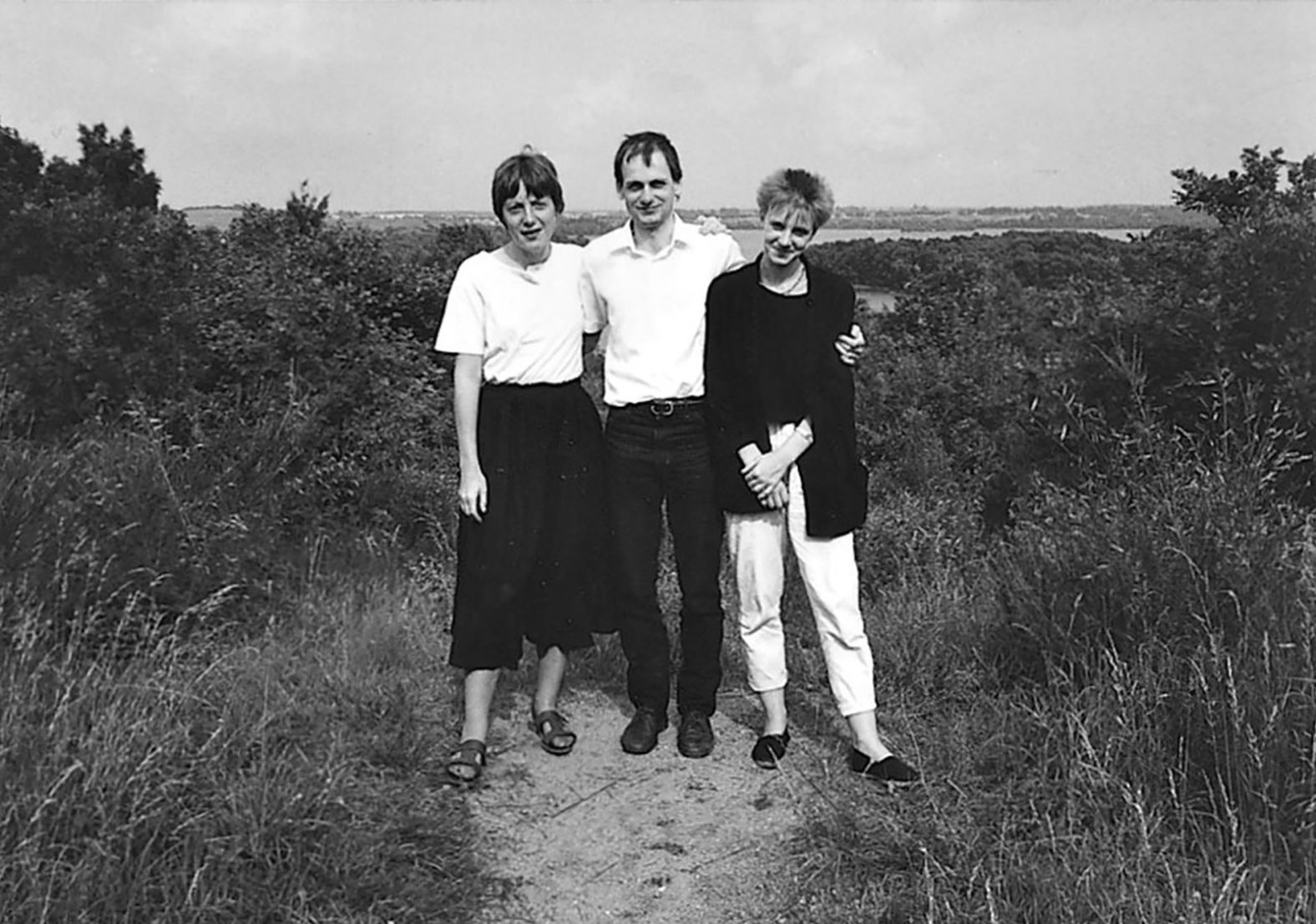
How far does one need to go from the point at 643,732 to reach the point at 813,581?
899 mm

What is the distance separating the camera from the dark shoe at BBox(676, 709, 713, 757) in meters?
4.01

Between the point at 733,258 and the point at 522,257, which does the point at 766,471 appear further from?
the point at 522,257

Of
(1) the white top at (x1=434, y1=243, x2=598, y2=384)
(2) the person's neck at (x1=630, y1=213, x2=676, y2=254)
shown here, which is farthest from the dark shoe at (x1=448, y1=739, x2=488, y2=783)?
(2) the person's neck at (x1=630, y1=213, x2=676, y2=254)

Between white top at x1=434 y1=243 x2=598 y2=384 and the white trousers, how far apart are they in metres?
0.74

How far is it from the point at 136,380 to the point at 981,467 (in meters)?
6.28

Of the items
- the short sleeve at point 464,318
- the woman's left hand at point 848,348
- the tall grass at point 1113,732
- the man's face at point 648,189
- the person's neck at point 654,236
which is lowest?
the tall grass at point 1113,732

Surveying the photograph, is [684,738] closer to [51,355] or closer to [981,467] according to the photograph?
[981,467]

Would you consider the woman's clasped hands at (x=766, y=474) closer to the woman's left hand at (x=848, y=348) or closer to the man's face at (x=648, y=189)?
the woman's left hand at (x=848, y=348)

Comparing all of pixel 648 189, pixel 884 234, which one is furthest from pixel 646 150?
pixel 884 234

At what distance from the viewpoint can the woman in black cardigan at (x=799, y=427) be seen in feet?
11.6

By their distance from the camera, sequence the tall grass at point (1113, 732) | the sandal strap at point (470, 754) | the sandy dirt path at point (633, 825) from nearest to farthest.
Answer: the tall grass at point (1113, 732) → the sandy dirt path at point (633, 825) → the sandal strap at point (470, 754)

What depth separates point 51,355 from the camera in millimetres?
8234

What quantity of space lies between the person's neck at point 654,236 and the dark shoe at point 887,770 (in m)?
1.72

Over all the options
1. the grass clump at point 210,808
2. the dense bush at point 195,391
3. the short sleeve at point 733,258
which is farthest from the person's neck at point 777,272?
the dense bush at point 195,391
